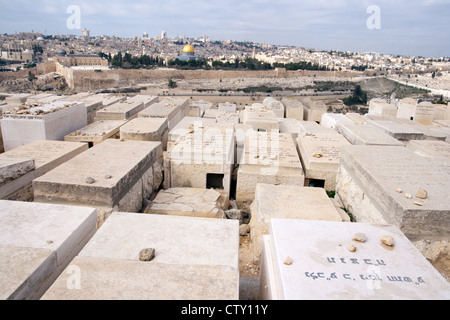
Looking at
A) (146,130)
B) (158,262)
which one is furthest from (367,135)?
(158,262)

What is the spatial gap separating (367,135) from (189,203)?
A: 4341mm

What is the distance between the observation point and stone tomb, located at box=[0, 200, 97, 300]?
2246 millimetres

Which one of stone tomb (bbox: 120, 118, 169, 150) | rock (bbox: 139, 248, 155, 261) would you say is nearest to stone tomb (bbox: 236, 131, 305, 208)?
stone tomb (bbox: 120, 118, 169, 150)

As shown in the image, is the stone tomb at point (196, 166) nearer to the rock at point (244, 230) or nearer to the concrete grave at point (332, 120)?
the rock at point (244, 230)

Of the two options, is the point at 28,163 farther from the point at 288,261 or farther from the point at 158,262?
the point at 288,261

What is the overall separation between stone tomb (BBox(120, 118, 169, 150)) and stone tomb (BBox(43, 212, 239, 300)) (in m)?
3.54

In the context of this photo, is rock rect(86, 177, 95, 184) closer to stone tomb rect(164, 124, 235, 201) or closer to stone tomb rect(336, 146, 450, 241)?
stone tomb rect(164, 124, 235, 201)

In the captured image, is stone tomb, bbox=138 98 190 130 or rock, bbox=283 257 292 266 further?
stone tomb, bbox=138 98 190 130

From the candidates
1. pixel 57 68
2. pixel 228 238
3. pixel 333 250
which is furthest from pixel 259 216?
pixel 57 68

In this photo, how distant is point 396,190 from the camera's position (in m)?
3.85

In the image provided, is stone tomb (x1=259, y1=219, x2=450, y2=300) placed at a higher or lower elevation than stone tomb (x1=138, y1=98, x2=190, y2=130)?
lower
